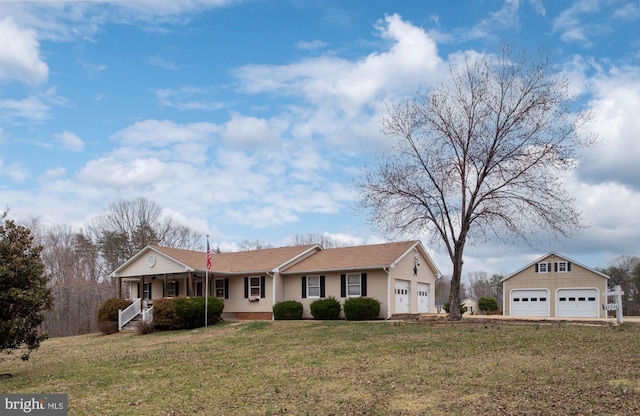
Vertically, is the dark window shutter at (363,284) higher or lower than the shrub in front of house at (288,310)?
higher

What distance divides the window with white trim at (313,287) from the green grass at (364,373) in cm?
838

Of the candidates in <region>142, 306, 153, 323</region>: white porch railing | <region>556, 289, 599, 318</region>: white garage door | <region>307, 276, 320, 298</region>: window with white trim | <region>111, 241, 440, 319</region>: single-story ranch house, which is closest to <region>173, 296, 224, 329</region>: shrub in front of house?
<region>111, 241, 440, 319</region>: single-story ranch house

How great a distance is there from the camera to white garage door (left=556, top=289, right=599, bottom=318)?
31547 mm

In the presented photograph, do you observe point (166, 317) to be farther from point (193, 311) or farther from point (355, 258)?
point (355, 258)

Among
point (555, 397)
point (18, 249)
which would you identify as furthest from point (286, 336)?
point (555, 397)

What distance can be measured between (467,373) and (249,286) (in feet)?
63.5

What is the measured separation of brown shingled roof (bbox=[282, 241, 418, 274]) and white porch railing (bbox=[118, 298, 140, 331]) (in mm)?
8152

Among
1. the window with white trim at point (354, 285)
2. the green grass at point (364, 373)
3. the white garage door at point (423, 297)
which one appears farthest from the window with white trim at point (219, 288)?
the white garage door at point (423, 297)

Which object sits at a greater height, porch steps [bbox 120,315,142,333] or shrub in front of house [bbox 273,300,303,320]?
shrub in front of house [bbox 273,300,303,320]

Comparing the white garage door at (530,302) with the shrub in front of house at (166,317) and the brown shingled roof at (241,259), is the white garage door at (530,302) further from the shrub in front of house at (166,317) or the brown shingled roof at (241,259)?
the shrub in front of house at (166,317)

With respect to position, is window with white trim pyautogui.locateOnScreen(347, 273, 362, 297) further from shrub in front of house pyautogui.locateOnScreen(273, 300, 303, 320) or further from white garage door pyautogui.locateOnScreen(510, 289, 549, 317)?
white garage door pyautogui.locateOnScreen(510, 289, 549, 317)

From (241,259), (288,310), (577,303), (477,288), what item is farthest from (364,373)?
(477,288)

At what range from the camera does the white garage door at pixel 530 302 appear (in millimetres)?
33969

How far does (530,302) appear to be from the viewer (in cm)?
3434
